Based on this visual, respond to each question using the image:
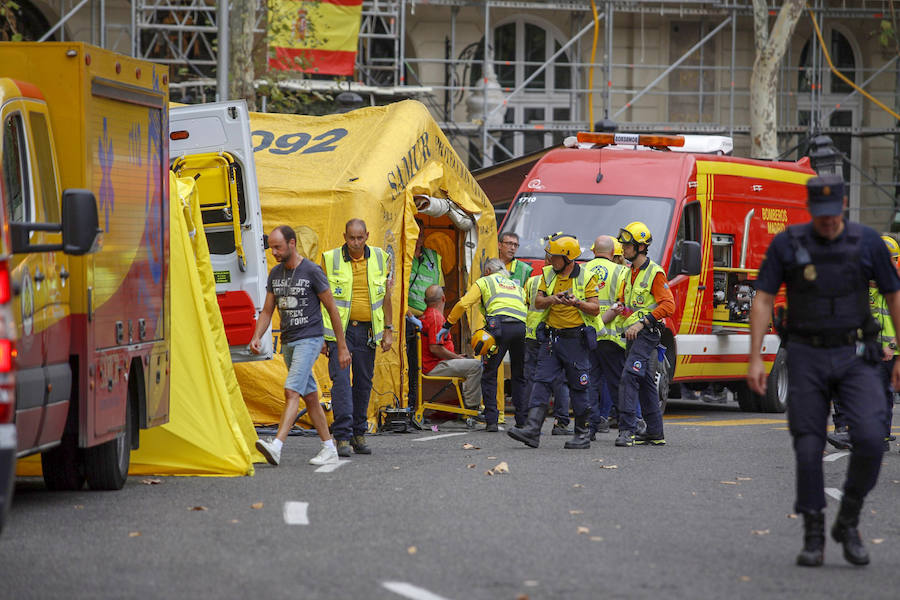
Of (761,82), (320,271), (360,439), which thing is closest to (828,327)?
(320,271)

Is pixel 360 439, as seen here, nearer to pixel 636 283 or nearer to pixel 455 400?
pixel 636 283

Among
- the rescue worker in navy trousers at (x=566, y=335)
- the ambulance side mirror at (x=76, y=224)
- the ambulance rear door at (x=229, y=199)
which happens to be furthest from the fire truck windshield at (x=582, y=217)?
the ambulance side mirror at (x=76, y=224)

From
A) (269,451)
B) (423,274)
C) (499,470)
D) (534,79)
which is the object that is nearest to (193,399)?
(269,451)

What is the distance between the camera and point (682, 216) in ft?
55.8

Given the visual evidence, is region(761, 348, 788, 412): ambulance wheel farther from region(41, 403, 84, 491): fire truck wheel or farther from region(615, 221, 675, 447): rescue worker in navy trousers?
region(41, 403, 84, 491): fire truck wheel

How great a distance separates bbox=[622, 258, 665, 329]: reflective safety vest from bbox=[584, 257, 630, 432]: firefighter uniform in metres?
0.11

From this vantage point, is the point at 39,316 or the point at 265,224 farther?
the point at 265,224

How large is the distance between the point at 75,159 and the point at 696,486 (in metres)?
4.45

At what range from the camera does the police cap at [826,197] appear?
7.16m

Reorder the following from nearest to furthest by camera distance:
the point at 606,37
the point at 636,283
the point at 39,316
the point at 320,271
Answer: the point at 39,316, the point at 320,271, the point at 636,283, the point at 606,37

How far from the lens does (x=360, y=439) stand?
1220 cm

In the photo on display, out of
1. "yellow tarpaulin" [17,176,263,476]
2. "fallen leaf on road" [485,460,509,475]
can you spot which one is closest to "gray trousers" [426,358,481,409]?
"yellow tarpaulin" [17,176,263,476]

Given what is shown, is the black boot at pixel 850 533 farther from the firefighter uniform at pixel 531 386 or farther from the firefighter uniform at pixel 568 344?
the firefighter uniform at pixel 531 386

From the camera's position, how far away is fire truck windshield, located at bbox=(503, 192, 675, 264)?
1689 cm
